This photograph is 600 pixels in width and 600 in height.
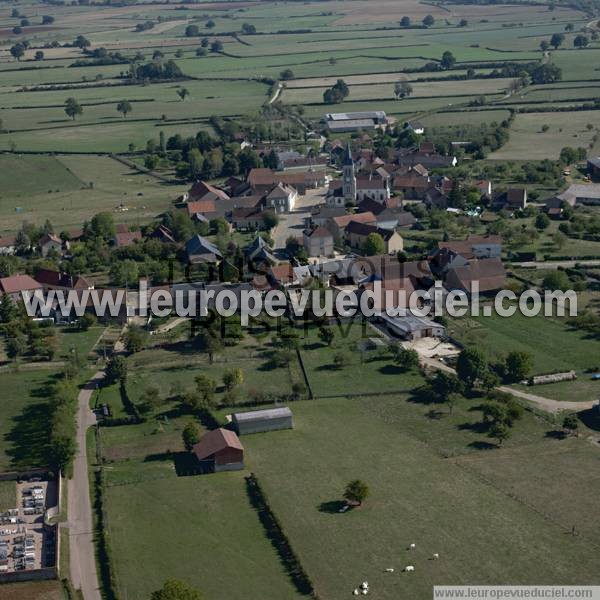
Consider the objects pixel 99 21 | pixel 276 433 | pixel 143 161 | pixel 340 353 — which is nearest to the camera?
pixel 276 433

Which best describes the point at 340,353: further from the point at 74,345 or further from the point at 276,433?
the point at 74,345

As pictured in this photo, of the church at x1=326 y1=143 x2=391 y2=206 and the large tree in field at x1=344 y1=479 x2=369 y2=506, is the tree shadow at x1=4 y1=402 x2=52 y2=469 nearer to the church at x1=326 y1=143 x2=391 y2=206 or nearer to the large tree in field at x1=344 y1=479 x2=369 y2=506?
the large tree in field at x1=344 y1=479 x2=369 y2=506

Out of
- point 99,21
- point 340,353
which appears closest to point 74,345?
point 340,353

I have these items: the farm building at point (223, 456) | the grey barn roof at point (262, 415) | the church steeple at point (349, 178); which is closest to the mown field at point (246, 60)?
the church steeple at point (349, 178)

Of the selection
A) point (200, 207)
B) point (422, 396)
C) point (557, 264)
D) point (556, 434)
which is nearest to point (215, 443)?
point (422, 396)

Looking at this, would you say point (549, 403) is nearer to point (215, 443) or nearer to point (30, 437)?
point (215, 443)

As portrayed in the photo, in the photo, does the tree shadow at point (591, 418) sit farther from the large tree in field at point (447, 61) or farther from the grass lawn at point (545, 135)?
the large tree in field at point (447, 61)
